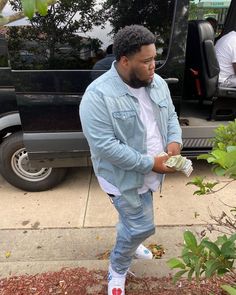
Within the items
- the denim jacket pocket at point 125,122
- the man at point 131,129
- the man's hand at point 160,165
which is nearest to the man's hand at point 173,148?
the man at point 131,129

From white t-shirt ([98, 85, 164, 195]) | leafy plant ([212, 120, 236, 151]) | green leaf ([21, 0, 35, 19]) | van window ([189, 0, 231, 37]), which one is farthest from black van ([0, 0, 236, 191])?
green leaf ([21, 0, 35, 19])

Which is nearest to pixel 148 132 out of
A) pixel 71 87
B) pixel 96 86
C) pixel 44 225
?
pixel 96 86

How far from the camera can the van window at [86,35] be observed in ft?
10.4

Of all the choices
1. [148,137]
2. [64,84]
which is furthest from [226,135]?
[64,84]

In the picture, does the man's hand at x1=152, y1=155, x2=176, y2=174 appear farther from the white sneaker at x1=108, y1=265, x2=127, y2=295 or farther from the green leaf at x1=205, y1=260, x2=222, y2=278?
the white sneaker at x1=108, y1=265, x2=127, y2=295

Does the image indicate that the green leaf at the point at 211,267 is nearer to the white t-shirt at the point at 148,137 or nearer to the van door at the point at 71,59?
the white t-shirt at the point at 148,137

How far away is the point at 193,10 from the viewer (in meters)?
4.29

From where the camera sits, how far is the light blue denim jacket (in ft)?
5.84

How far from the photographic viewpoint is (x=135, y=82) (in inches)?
71.5

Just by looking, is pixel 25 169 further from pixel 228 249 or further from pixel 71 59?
pixel 228 249

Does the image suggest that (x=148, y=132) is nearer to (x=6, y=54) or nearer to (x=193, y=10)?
(x=6, y=54)

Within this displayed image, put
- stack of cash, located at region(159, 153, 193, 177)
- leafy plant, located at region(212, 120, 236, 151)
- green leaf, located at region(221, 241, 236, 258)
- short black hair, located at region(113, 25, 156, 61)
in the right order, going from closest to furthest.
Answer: green leaf, located at region(221, 241, 236, 258)
leafy plant, located at region(212, 120, 236, 151)
short black hair, located at region(113, 25, 156, 61)
stack of cash, located at region(159, 153, 193, 177)

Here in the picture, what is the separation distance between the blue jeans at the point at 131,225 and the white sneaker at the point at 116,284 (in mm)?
78

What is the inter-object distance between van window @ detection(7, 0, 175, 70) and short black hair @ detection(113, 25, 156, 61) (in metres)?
1.54
